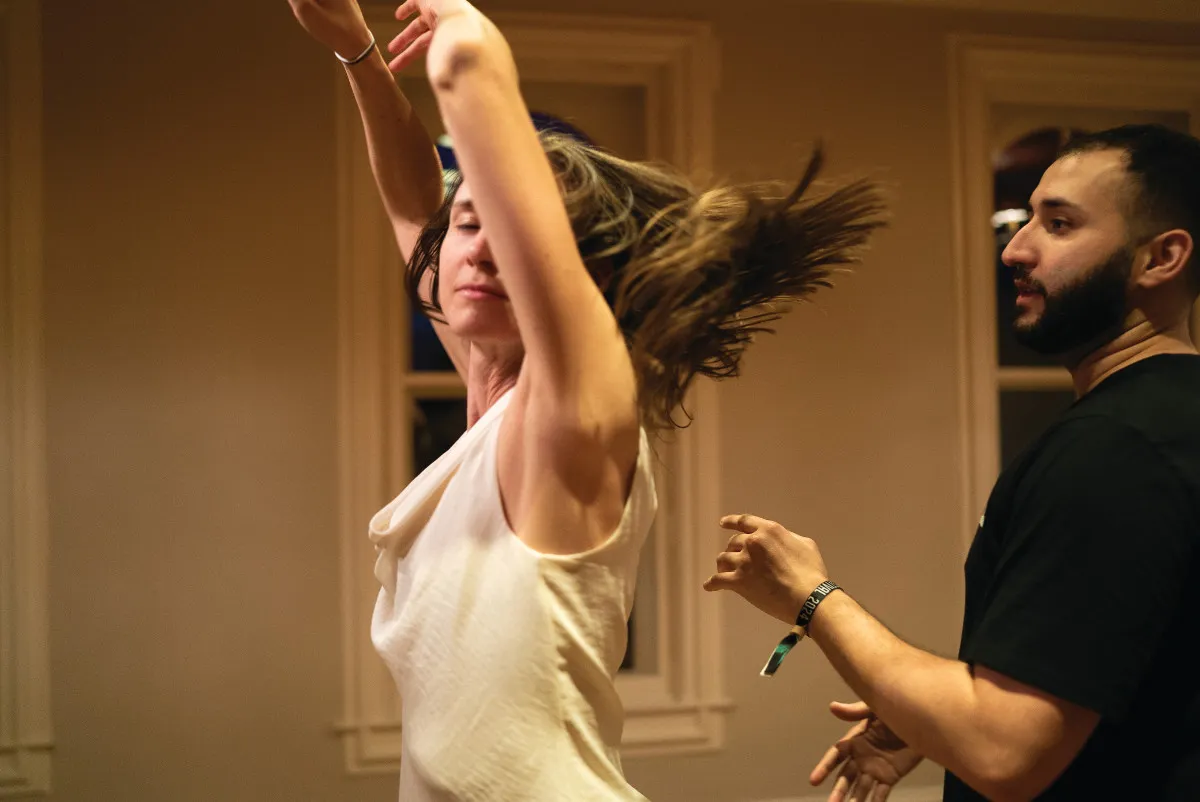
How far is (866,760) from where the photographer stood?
1213 mm

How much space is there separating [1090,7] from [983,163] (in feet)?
1.66

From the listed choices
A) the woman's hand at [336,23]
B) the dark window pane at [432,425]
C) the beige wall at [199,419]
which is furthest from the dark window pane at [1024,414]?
the woman's hand at [336,23]

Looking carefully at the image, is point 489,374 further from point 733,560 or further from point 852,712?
point 852,712

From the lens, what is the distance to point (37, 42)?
7.81 feet

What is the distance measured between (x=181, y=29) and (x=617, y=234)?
72.6 inches

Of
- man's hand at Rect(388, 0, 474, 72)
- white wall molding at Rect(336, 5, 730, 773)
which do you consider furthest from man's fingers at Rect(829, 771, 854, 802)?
white wall molding at Rect(336, 5, 730, 773)

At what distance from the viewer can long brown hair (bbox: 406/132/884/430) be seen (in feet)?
3.06

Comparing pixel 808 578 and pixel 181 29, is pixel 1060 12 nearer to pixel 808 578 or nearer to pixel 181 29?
pixel 181 29

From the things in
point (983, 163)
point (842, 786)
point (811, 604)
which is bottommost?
point (842, 786)

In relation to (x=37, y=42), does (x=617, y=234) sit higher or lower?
lower

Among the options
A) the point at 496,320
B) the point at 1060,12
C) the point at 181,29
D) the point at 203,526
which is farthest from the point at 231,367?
the point at 1060,12

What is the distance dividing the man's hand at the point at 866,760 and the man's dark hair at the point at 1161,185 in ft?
1.84

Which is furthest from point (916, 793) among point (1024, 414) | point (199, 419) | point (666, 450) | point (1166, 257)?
point (1166, 257)

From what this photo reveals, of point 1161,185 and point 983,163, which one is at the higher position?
point 983,163
